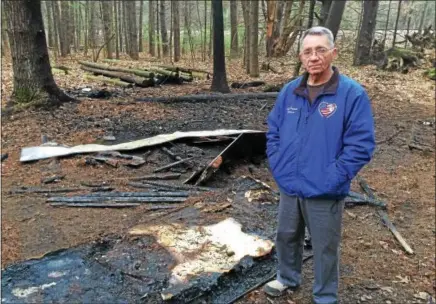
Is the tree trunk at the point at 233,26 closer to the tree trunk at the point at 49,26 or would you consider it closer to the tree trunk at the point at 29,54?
the tree trunk at the point at 49,26

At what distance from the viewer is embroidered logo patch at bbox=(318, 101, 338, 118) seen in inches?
114

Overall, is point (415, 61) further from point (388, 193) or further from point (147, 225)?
point (147, 225)

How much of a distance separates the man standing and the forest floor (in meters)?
0.78

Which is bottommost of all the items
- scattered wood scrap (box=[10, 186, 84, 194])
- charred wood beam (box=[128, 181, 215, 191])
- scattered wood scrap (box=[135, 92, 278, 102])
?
scattered wood scrap (box=[135, 92, 278, 102])

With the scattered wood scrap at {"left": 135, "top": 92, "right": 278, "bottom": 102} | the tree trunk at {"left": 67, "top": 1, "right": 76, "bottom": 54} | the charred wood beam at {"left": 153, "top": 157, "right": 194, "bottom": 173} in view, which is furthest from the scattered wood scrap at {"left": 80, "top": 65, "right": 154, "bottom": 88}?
the tree trunk at {"left": 67, "top": 1, "right": 76, "bottom": 54}

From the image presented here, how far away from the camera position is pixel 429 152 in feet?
27.7

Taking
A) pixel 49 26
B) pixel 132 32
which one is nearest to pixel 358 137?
pixel 132 32

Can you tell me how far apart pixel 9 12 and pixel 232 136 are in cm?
546

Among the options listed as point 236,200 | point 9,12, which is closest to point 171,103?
point 9,12

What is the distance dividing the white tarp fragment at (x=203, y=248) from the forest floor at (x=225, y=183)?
23 cm

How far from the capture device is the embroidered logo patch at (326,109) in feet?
9.53

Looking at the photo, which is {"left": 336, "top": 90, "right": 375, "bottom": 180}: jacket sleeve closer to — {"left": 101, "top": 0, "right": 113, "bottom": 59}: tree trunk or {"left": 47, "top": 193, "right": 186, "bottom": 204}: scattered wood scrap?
{"left": 47, "top": 193, "right": 186, "bottom": 204}: scattered wood scrap

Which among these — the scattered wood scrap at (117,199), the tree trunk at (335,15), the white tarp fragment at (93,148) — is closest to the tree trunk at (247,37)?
the tree trunk at (335,15)

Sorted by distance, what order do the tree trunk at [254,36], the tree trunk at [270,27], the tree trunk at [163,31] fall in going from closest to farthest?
1. the tree trunk at [254,36]
2. the tree trunk at [270,27]
3. the tree trunk at [163,31]
